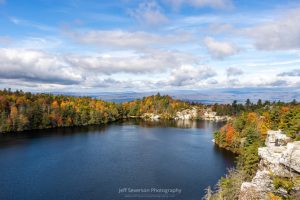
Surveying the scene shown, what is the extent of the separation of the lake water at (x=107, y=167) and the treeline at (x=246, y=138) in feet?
14.1

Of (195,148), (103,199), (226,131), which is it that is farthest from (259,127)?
(103,199)

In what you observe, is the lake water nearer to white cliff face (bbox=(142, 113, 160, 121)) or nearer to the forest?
the forest

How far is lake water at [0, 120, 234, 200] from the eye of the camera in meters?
49.4

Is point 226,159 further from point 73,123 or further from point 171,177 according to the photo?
point 73,123

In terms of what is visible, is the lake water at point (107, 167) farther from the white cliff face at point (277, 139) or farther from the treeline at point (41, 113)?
the treeline at point (41, 113)

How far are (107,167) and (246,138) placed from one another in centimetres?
3171

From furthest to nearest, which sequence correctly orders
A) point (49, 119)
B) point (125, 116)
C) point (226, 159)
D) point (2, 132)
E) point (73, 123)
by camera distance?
point (125, 116)
point (73, 123)
point (49, 119)
point (2, 132)
point (226, 159)

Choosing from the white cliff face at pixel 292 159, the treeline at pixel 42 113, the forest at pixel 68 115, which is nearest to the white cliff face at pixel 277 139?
the forest at pixel 68 115

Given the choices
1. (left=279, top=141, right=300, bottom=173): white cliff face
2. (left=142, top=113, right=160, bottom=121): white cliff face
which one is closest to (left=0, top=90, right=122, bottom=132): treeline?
(left=142, top=113, right=160, bottom=121): white cliff face

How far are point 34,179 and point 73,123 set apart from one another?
84.2 metres

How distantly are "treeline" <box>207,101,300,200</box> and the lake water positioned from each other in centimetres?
430

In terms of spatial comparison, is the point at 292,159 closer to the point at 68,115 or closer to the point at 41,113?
the point at 41,113

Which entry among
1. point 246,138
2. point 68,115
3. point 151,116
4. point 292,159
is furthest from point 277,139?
point 151,116

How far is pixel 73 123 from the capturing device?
138500 millimetres
